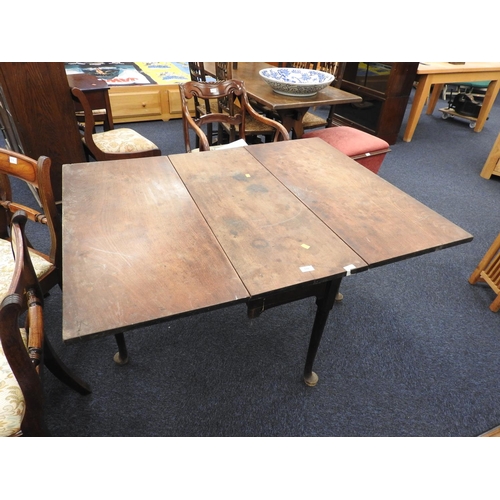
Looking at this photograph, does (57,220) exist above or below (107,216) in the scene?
below

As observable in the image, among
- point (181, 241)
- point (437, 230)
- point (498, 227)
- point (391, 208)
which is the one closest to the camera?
point (181, 241)

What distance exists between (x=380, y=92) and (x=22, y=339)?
3761 mm

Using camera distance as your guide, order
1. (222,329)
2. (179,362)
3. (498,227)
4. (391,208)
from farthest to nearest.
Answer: (498,227) → (222,329) → (179,362) → (391,208)

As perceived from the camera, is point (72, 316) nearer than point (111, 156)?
Yes

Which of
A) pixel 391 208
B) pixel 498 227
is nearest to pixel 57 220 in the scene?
pixel 391 208

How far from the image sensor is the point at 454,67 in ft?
11.9

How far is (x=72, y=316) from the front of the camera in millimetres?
777

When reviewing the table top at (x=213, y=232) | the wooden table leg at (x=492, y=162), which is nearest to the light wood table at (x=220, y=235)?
the table top at (x=213, y=232)

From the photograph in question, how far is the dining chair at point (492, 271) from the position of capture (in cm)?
184

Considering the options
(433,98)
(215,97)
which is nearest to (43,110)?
(215,97)

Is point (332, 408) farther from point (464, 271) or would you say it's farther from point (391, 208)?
point (464, 271)

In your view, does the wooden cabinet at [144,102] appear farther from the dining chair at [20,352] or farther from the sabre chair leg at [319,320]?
the sabre chair leg at [319,320]

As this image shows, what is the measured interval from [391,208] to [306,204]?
0.30m

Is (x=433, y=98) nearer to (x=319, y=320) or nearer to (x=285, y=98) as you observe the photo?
(x=285, y=98)
